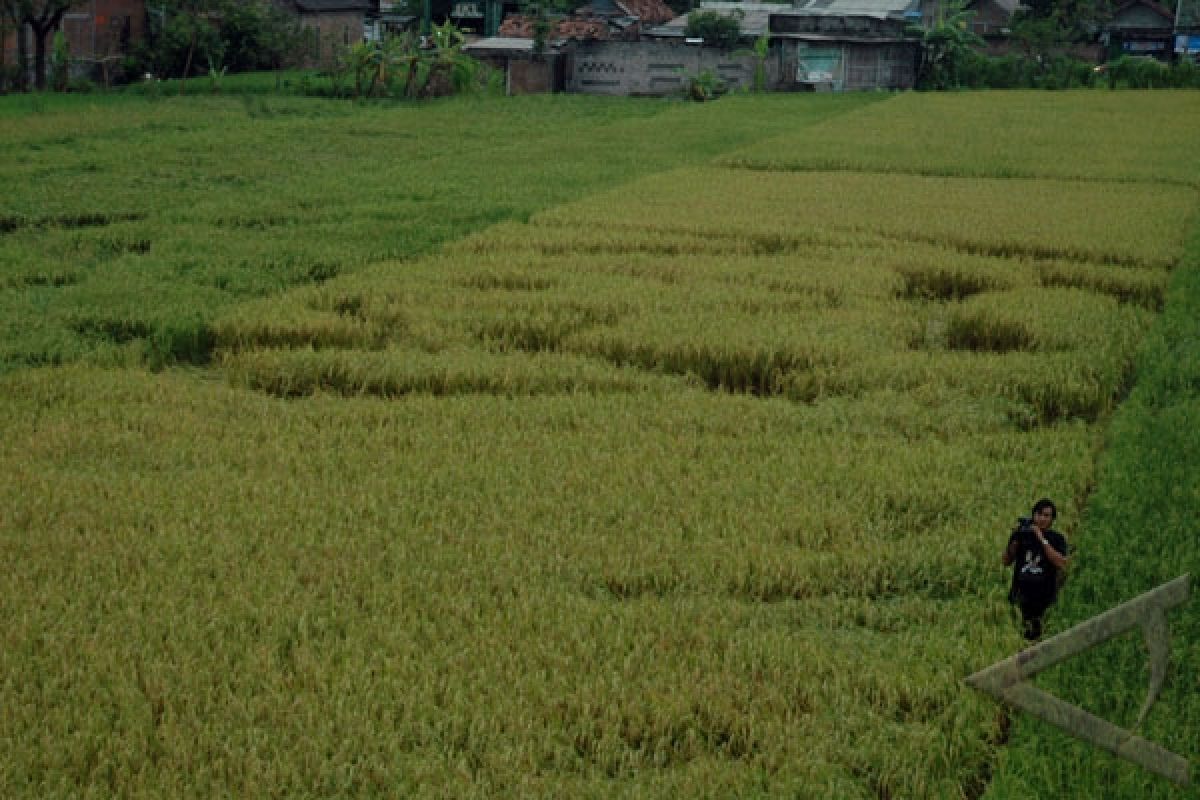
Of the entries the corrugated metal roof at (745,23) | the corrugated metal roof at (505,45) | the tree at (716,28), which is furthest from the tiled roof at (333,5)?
the tree at (716,28)

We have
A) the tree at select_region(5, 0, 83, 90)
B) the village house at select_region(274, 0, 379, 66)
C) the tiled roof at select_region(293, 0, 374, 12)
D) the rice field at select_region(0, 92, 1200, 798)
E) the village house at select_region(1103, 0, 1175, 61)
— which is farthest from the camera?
the village house at select_region(1103, 0, 1175, 61)

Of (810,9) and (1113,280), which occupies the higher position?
(810,9)

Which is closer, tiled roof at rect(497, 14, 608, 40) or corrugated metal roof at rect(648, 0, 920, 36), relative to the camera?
tiled roof at rect(497, 14, 608, 40)

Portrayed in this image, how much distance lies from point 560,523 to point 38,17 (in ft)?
71.1

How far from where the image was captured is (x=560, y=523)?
154 inches

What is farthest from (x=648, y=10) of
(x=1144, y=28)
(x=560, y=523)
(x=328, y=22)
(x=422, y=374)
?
(x=560, y=523)

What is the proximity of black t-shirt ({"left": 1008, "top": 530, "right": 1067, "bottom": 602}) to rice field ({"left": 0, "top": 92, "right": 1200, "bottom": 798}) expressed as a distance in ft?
0.32

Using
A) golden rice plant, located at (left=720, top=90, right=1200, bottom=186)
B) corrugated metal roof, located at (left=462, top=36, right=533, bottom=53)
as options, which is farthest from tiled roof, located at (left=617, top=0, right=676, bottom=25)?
golden rice plant, located at (left=720, top=90, right=1200, bottom=186)

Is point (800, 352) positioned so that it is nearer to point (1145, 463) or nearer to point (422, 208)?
point (1145, 463)

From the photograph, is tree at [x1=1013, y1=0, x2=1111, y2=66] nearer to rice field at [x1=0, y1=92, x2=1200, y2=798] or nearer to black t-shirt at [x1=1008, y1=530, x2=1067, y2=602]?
rice field at [x1=0, y1=92, x2=1200, y2=798]

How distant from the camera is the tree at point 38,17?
20.9 metres

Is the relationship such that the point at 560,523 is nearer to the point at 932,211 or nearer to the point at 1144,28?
the point at 932,211

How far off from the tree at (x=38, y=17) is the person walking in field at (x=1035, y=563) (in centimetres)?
2053

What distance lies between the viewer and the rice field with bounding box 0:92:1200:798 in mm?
2727
